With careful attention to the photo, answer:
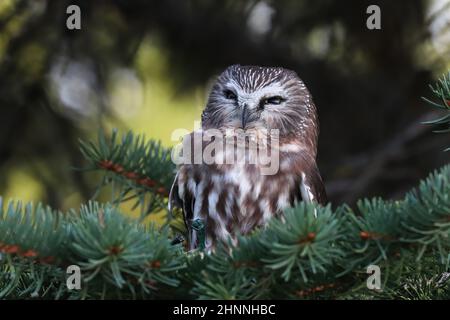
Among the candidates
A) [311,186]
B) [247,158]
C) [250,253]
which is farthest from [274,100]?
[250,253]

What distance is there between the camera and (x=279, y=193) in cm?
334

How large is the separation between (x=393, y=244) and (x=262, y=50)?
298 centimetres

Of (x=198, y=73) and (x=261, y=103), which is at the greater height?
(x=198, y=73)

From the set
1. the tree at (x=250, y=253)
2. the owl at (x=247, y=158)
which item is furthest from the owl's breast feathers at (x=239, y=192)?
the tree at (x=250, y=253)

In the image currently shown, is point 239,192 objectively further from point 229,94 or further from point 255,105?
point 229,94

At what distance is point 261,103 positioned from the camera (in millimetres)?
3652

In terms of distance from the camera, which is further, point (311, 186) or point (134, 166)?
point (311, 186)

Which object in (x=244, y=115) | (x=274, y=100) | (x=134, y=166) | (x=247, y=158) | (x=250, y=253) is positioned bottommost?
(x=250, y=253)

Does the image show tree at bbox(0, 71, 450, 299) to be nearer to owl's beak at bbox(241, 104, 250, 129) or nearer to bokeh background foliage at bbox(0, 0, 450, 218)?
owl's beak at bbox(241, 104, 250, 129)

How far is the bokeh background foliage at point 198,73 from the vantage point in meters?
4.25

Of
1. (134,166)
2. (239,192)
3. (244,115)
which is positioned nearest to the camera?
(134,166)

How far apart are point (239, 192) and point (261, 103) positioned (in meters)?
0.56

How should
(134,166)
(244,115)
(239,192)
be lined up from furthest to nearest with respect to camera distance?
(244,115)
(239,192)
(134,166)

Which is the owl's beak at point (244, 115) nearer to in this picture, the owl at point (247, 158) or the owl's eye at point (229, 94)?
the owl at point (247, 158)
